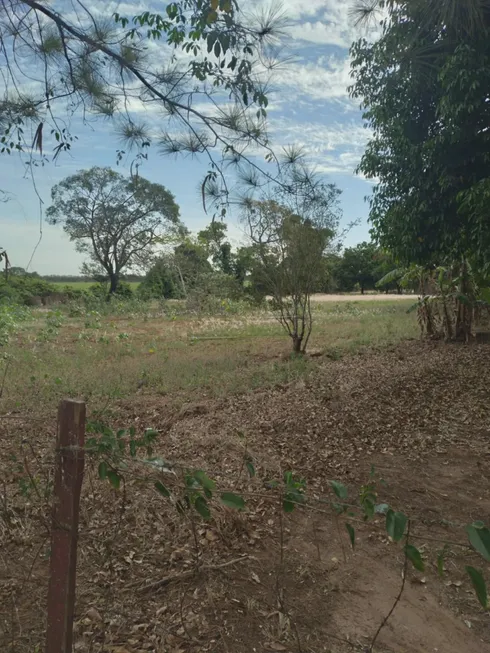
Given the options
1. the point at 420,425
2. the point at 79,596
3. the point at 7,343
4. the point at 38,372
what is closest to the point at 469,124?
the point at 420,425

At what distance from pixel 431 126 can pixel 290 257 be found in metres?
3.67

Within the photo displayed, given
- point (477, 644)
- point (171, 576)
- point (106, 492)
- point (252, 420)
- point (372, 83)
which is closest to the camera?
point (477, 644)

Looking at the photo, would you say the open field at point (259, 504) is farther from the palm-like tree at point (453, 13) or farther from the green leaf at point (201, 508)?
the palm-like tree at point (453, 13)

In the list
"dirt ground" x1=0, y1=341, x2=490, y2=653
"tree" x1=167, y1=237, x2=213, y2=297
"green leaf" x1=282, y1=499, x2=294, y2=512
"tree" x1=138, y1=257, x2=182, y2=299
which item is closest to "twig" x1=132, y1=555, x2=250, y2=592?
"dirt ground" x1=0, y1=341, x2=490, y2=653

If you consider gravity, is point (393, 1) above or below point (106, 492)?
above

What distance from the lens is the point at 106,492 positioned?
3.62m

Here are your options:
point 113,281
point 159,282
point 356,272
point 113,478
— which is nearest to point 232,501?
point 113,478

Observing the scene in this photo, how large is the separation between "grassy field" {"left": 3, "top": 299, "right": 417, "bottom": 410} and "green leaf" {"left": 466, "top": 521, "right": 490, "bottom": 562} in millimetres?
5506

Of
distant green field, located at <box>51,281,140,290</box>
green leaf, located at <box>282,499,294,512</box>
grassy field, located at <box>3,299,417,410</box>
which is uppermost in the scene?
distant green field, located at <box>51,281,140,290</box>

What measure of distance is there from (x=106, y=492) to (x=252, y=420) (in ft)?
7.27

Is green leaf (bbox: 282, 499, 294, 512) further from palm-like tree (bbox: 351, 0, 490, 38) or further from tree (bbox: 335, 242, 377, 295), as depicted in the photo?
tree (bbox: 335, 242, 377, 295)

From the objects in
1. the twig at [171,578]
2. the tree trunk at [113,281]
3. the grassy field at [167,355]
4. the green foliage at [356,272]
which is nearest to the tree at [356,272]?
the green foliage at [356,272]

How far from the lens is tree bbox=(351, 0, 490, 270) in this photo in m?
5.12

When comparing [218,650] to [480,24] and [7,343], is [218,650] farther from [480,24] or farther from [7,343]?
[7,343]
